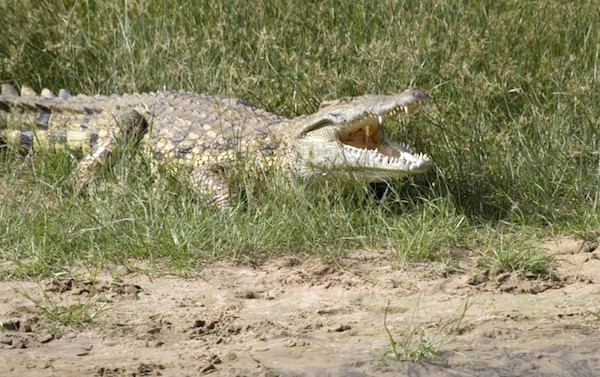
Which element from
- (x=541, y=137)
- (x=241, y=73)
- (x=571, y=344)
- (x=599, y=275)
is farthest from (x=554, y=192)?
(x=241, y=73)

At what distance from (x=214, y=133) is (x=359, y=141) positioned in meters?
0.89

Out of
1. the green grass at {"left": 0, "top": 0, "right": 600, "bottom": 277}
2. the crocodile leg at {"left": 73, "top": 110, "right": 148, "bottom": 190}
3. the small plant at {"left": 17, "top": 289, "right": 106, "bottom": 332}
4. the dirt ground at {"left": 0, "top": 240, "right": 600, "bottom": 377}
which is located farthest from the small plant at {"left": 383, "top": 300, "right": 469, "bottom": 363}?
the crocodile leg at {"left": 73, "top": 110, "right": 148, "bottom": 190}

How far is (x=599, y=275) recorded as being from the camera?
5.48 meters

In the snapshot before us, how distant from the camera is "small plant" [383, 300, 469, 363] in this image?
4.47 meters

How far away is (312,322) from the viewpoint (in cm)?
489

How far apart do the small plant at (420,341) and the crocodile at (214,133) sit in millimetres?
1431

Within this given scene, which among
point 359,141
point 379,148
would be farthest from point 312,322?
point 359,141

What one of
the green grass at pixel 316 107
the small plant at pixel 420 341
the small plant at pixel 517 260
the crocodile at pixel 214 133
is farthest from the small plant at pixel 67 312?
the small plant at pixel 517 260

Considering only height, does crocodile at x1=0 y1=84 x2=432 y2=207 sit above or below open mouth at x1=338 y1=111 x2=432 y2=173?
below

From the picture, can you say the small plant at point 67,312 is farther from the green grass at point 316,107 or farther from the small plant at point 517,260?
the small plant at point 517,260

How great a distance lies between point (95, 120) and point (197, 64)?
0.79m

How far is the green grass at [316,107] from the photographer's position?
5695mm

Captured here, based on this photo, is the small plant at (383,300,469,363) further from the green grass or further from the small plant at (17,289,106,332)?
the small plant at (17,289,106,332)

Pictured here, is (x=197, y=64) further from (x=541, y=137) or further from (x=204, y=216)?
(x=541, y=137)
